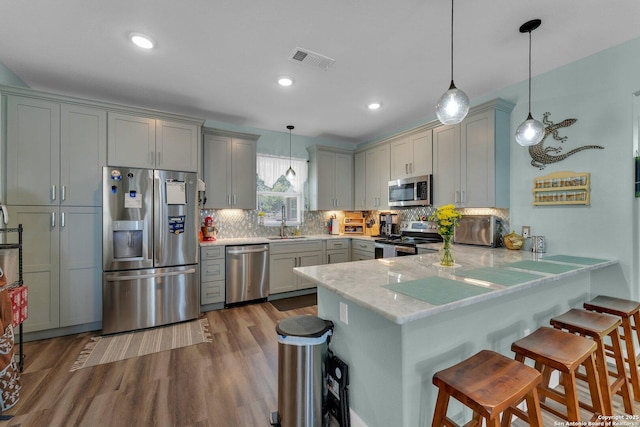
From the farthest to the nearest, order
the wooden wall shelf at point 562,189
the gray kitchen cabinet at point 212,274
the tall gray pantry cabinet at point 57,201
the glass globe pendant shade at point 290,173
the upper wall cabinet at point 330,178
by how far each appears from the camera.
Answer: the upper wall cabinet at point 330,178 < the glass globe pendant shade at point 290,173 < the gray kitchen cabinet at point 212,274 < the tall gray pantry cabinet at point 57,201 < the wooden wall shelf at point 562,189

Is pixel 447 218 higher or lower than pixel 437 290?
higher

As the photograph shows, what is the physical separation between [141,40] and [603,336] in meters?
3.97

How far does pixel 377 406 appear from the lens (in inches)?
56.4

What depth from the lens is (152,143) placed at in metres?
3.29

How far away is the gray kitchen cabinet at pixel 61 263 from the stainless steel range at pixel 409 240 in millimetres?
3594

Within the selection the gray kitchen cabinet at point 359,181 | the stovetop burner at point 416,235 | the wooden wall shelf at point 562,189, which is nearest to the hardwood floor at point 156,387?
the stovetop burner at point 416,235

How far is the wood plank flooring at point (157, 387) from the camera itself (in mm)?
1770

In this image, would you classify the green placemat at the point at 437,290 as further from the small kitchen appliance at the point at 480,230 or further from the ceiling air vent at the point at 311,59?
the ceiling air vent at the point at 311,59

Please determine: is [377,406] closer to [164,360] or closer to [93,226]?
[164,360]

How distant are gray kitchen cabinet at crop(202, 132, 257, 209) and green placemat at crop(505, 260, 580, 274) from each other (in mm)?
3464

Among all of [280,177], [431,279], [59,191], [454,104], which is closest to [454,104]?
[454,104]

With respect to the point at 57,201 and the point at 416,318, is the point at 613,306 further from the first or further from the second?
the point at 57,201

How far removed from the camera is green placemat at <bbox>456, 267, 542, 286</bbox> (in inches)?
62.6

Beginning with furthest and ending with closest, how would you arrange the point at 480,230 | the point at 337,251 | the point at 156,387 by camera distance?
the point at 337,251 < the point at 480,230 < the point at 156,387
